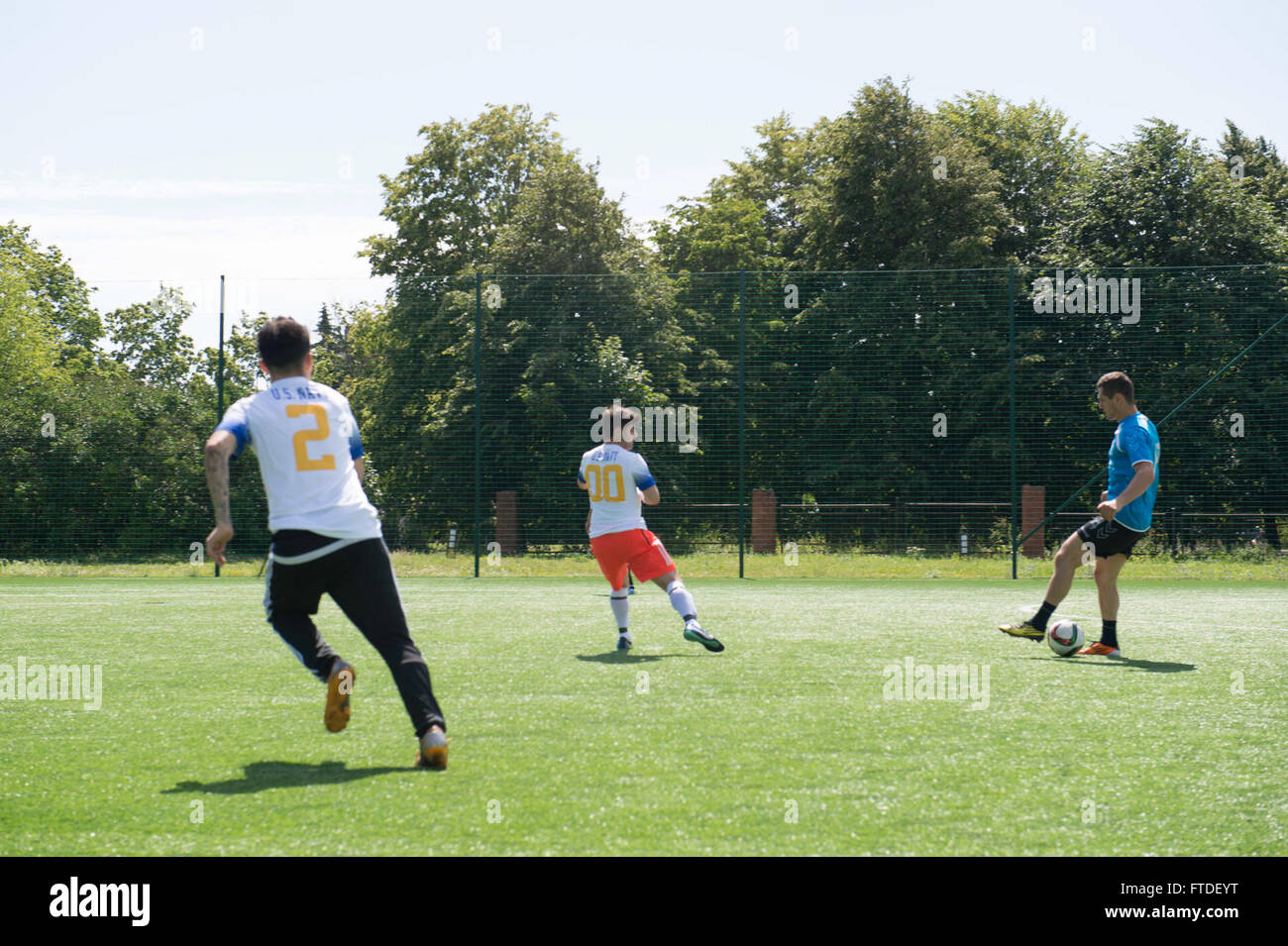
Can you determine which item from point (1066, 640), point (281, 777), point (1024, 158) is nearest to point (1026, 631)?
point (1066, 640)

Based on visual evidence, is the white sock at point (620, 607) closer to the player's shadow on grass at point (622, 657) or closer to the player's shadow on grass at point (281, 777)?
the player's shadow on grass at point (622, 657)

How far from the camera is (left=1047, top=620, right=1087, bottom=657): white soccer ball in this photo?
25.4ft

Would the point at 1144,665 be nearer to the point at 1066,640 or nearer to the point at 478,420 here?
the point at 1066,640

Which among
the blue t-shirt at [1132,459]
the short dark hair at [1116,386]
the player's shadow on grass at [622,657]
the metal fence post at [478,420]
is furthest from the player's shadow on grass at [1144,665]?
the metal fence post at [478,420]

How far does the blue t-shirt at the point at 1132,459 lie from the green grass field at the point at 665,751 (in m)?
0.97

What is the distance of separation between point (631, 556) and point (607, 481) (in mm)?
565

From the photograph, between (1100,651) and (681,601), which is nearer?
(1100,651)

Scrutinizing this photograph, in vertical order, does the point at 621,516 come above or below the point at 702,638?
above

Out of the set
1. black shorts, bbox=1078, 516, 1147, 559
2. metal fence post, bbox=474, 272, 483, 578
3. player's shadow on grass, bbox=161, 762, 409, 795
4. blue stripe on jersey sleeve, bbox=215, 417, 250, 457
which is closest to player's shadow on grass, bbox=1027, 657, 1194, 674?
black shorts, bbox=1078, 516, 1147, 559

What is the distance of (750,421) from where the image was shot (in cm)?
1870

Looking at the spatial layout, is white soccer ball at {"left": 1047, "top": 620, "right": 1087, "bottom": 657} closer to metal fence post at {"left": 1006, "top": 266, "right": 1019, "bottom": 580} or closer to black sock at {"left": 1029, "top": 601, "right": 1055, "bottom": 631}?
black sock at {"left": 1029, "top": 601, "right": 1055, "bottom": 631}

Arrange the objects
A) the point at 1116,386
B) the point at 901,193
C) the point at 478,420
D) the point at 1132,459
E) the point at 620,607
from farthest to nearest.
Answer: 1. the point at 901,193
2. the point at 478,420
3. the point at 620,607
4. the point at 1116,386
5. the point at 1132,459
